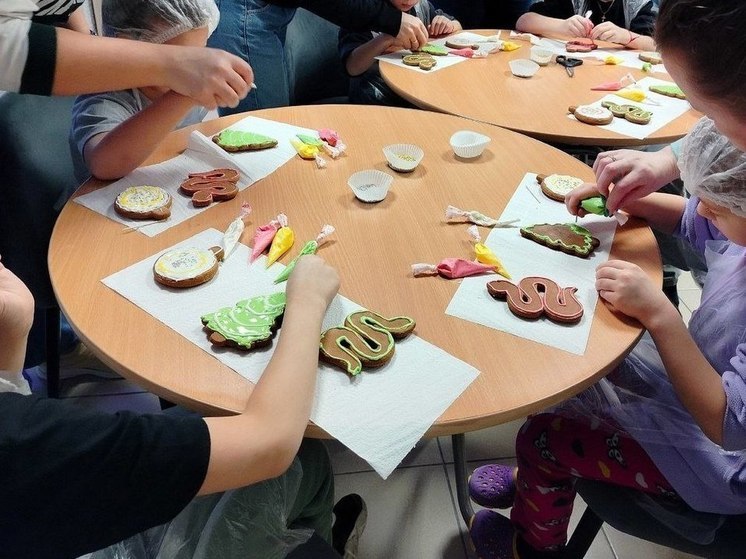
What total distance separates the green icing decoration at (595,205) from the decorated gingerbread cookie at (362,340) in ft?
1.60

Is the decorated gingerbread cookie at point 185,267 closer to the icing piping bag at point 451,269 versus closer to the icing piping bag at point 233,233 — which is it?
the icing piping bag at point 233,233

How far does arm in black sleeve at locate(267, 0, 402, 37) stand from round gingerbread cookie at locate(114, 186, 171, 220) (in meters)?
1.11

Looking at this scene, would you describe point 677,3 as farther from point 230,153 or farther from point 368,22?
point 368,22

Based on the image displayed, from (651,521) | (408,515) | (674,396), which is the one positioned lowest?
(408,515)

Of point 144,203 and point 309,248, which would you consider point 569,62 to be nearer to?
point 309,248

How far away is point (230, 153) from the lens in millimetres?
1326

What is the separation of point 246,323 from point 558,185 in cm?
73

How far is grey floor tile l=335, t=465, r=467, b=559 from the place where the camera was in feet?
4.81

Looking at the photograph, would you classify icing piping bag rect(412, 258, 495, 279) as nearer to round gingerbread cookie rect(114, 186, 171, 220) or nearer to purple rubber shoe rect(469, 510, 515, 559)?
round gingerbread cookie rect(114, 186, 171, 220)

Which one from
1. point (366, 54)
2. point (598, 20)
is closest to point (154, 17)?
point (366, 54)

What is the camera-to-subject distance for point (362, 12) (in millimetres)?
1987

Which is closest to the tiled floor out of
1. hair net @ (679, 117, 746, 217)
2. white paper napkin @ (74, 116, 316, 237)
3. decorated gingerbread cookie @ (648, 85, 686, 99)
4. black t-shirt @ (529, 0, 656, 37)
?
white paper napkin @ (74, 116, 316, 237)

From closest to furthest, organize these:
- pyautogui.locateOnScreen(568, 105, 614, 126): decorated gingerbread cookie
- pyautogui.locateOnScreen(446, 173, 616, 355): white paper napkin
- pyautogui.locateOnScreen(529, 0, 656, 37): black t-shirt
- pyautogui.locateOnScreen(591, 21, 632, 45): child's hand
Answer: pyautogui.locateOnScreen(446, 173, 616, 355): white paper napkin < pyautogui.locateOnScreen(568, 105, 614, 126): decorated gingerbread cookie < pyautogui.locateOnScreen(591, 21, 632, 45): child's hand < pyautogui.locateOnScreen(529, 0, 656, 37): black t-shirt

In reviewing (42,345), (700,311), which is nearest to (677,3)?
(700,311)
